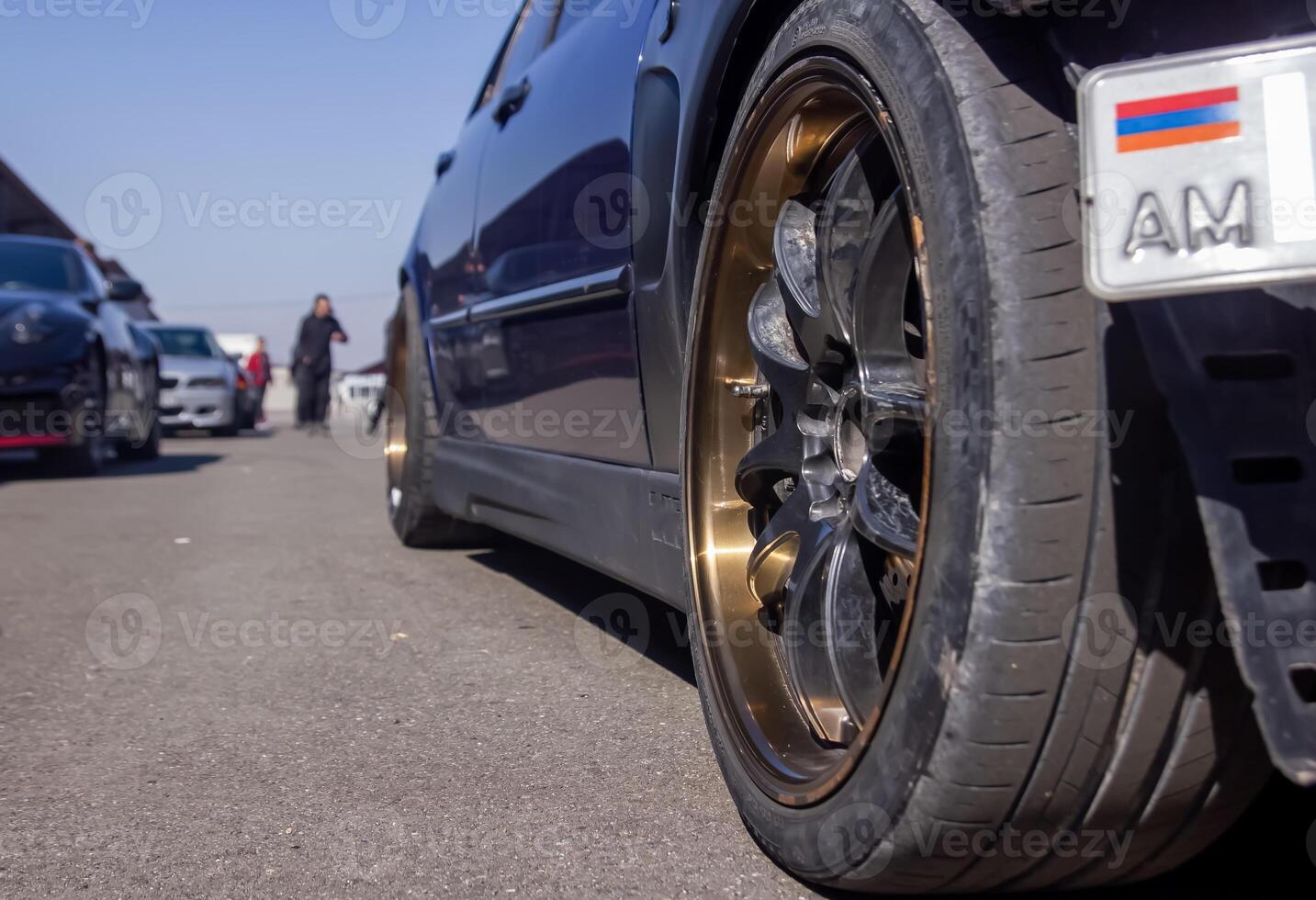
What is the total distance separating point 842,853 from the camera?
148 centimetres

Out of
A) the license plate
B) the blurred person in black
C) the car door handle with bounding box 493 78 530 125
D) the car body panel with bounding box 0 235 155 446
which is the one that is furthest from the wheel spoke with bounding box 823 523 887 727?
the blurred person in black

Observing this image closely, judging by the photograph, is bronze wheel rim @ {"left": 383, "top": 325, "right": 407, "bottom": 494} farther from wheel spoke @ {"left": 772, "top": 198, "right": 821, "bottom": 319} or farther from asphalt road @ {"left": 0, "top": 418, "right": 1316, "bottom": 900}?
wheel spoke @ {"left": 772, "top": 198, "right": 821, "bottom": 319}

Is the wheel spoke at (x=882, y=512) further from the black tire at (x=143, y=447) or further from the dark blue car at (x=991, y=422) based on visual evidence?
the black tire at (x=143, y=447)

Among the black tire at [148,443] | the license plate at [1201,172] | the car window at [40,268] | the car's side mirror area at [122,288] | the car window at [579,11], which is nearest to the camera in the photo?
the license plate at [1201,172]

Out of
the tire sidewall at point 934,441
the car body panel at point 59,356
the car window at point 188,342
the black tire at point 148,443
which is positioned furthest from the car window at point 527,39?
the car window at point 188,342

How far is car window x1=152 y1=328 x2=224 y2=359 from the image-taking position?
55.5 ft

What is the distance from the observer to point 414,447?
4.47m

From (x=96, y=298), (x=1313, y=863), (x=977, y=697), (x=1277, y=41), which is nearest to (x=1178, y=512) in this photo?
(x=977, y=697)

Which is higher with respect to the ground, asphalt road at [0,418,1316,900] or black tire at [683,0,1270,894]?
black tire at [683,0,1270,894]

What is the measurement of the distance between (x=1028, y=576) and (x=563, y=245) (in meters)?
1.76

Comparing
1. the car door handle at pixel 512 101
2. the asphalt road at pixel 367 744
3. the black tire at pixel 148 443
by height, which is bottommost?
the asphalt road at pixel 367 744

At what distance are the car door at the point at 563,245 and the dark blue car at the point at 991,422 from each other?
297mm

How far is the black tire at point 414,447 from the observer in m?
4.43

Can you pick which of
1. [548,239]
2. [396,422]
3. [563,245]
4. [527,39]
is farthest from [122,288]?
[563,245]
